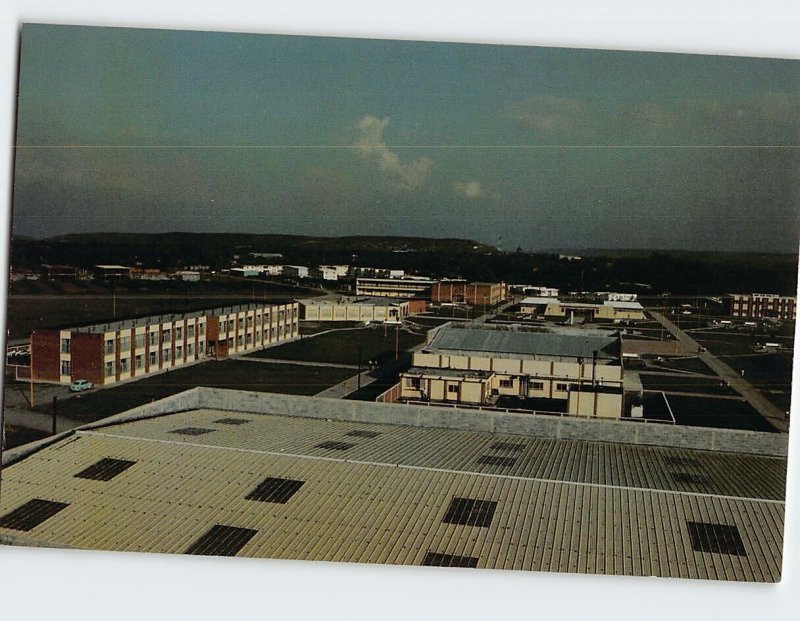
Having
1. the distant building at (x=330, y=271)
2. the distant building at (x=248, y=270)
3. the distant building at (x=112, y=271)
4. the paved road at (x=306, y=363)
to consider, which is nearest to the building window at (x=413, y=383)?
the paved road at (x=306, y=363)

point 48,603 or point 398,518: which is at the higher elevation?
point 398,518

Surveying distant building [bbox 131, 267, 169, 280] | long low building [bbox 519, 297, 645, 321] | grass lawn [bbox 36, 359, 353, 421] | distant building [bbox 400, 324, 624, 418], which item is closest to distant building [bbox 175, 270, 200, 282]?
distant building [bbox 131, 267, 169, 280]

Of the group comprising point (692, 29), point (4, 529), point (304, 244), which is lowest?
point (4, 529)

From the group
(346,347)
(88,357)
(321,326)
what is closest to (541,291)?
(346,347)

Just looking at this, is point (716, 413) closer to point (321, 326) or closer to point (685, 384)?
point (685, 384)

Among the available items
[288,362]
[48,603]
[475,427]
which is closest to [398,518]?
[475,427]

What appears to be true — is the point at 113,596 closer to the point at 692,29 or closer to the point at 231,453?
the point at 231,453
